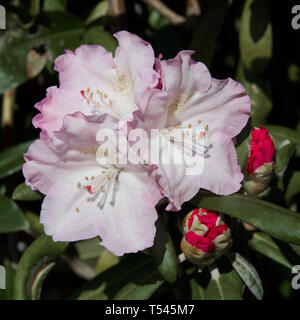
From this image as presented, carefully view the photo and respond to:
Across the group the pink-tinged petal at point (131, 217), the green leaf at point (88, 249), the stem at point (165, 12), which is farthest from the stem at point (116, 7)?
the green leaf at point (88, 249)

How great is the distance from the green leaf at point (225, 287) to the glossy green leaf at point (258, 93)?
0.50 metres

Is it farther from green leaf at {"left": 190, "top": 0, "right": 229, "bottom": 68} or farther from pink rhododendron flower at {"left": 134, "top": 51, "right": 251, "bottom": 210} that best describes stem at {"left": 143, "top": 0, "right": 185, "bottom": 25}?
pink rhododendron flower at {"left": 134, "top": 51, "right": 251, "bottom": 210}

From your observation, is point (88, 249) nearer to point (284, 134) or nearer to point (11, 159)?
point (11, 159)

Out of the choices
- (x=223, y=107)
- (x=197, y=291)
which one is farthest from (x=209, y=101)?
(x=197, y=291)

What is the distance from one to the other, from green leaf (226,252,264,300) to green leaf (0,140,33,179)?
0.75 metres

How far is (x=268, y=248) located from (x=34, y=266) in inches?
26.2

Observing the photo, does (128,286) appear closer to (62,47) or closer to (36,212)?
(36,212)

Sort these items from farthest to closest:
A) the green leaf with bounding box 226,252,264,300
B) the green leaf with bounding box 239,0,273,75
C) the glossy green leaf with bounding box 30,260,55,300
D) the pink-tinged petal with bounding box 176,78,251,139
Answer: the green leaf with bounding box 239,0,273,75, the glossy green leaf with bounding box 30,260,55,300, the green leaf with bounding box 226,252,264,300, the pink-tinged petal with bounding box 176,78,251,139

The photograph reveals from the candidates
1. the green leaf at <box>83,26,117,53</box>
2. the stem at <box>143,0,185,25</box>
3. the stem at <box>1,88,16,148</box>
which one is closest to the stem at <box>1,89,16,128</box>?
the stem at <box>1,88,16,148</box>

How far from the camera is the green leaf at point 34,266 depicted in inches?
51.7

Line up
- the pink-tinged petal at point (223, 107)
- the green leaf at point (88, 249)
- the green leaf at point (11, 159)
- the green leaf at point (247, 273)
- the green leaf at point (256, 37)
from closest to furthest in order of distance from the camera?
the pink-tinged petal at point (223, 107), the green leaf at point (247, 273), the green leaf at point (256, 37), the green leaf at point (11, 159), the green leaf at point (88, 249)

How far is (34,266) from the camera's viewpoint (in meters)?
1.37

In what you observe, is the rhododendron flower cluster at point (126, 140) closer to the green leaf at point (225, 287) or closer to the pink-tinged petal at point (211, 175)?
the pink-tinged petal at point (211, 175)

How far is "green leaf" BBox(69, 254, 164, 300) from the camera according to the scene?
1333mm
